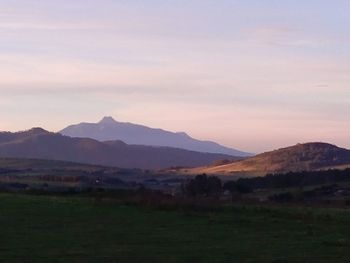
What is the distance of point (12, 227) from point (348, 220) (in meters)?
15.8

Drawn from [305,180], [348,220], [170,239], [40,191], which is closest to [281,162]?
[305,180]

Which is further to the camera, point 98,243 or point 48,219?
point 48,219

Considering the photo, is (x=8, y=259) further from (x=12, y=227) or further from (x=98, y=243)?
(x=12, y=227)

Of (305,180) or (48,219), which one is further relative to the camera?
(305,180)

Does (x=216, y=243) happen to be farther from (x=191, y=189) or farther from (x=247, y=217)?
(x=191, y=189)

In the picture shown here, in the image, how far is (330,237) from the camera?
3331 centimetres

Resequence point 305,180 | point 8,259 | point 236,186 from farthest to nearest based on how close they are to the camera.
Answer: point 305,180, point 236,186, point 8,259

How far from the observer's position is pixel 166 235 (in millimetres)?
33344

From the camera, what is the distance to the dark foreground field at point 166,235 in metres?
26.6

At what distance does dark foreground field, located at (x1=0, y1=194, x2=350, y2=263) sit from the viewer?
87.4 ft

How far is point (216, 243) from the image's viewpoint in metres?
30.6

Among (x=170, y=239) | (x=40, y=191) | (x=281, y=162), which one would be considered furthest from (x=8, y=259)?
(x=281, y=162)

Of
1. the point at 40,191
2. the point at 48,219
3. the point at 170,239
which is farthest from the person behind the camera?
the point at 40,191

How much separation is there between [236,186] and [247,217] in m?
43.4
